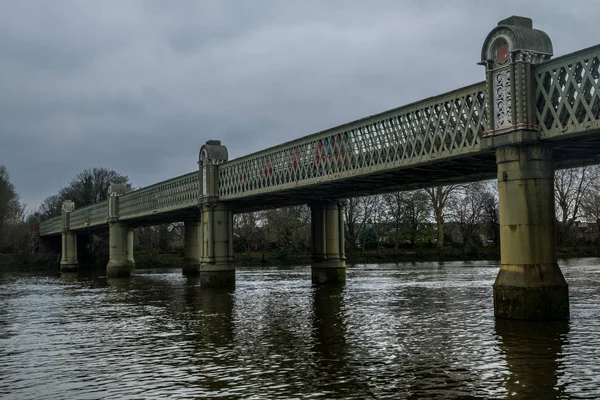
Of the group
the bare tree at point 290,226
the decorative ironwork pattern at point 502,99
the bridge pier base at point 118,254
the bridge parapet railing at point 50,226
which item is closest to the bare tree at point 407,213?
the bare tree at point 290,226

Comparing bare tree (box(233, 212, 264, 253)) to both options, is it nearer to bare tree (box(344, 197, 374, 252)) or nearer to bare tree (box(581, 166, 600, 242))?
bare tree (box(344, 197, 374, 252))

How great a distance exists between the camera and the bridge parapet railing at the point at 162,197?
55375mm

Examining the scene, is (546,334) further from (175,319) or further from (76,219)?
(76,219)

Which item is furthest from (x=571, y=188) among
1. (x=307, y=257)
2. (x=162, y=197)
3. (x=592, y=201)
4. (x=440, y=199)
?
(x=162, y=197)

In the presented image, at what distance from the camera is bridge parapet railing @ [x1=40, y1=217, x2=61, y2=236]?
109912 millimetres

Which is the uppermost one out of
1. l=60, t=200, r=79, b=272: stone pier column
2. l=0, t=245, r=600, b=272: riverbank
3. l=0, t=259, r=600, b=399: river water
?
l=60, t=200, r=79, b=272: stone pier column

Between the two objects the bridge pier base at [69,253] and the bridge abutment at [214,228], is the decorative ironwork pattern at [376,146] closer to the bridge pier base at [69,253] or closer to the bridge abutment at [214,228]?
the bridge abutment at [214,228]

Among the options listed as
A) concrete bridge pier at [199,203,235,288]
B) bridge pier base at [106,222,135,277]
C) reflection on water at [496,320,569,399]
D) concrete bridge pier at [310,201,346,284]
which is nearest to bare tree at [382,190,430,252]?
bridge pier base at [106,222,135,277]

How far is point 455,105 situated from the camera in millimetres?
27641

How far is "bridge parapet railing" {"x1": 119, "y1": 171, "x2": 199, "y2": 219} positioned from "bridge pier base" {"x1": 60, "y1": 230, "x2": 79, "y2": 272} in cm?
2377

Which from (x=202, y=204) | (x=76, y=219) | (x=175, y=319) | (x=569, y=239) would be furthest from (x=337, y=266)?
(x=569, y=239)

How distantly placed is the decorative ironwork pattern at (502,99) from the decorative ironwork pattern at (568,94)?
3.06 ft

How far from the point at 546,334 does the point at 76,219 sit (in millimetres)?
86316

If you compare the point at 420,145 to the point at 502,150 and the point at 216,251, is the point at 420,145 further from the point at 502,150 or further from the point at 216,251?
the point at 216,251
